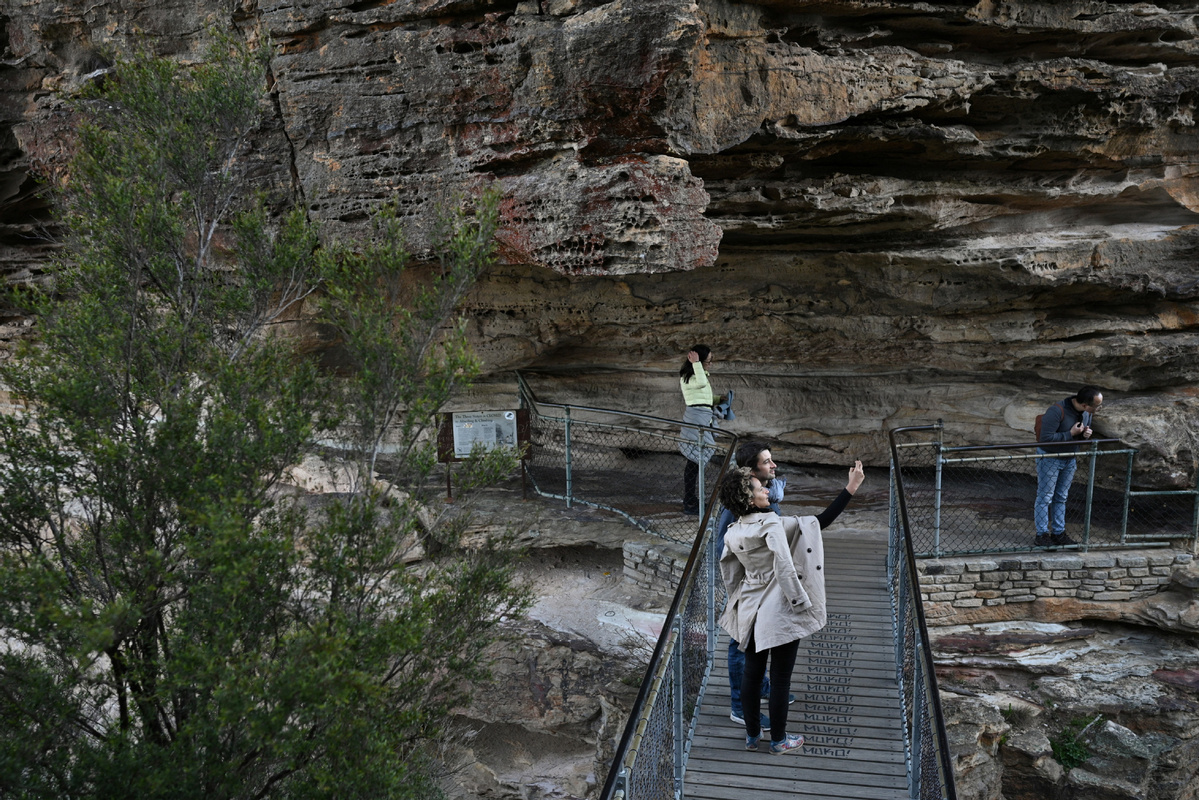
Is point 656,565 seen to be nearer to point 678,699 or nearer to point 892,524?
point 892,524

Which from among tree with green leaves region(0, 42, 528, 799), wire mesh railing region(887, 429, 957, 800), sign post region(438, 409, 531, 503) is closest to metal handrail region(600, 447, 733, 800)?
wire mesh railing region(887, 429, 957, 800)

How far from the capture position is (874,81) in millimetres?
7254

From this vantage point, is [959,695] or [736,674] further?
[959,695]

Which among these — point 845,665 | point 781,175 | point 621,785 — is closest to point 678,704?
point 621,785

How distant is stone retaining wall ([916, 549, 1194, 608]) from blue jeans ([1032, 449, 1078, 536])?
0.95 ft

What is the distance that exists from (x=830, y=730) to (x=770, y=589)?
3.60ft

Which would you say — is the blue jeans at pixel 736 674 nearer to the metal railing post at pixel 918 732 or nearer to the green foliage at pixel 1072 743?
the metal railing post at pixel 918 732

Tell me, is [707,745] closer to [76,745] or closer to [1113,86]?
[76,745]

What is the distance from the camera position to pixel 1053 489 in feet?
24.7

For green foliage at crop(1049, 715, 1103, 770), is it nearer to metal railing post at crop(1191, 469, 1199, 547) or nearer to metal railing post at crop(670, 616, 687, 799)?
metal railing post at crop(1191, 469, 1199, 547)

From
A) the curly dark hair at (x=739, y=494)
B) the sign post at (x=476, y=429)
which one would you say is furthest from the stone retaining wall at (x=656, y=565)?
the curly dark hair at (x=739, y=494)

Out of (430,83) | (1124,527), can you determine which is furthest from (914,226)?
(430,83)

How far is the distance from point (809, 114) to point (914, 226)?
2.10m

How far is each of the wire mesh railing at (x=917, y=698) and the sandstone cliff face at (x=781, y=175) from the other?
10.4 feet
